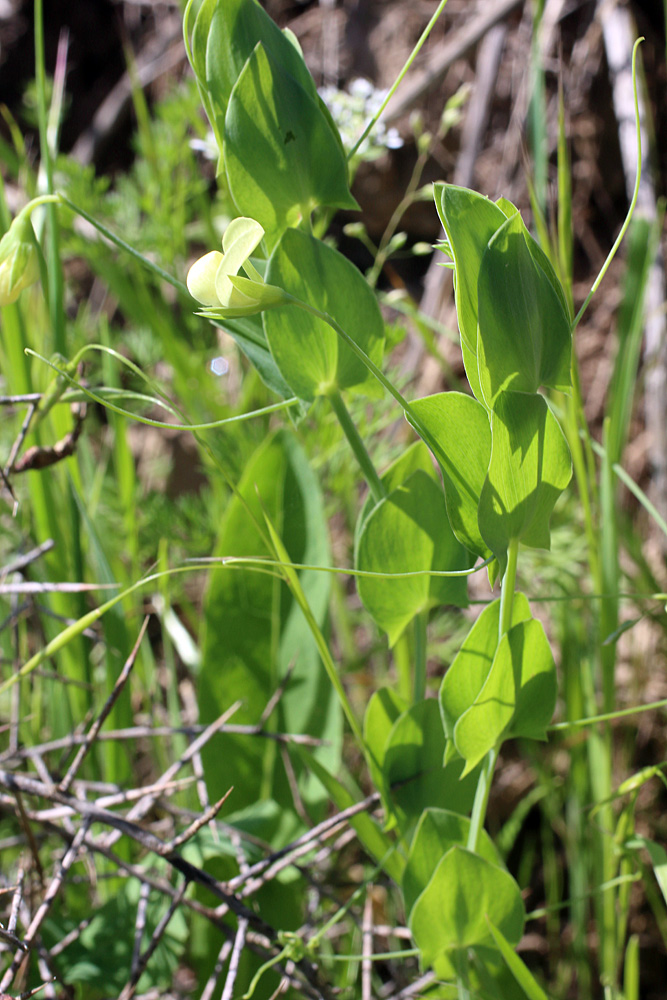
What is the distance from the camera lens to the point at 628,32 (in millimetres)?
1061

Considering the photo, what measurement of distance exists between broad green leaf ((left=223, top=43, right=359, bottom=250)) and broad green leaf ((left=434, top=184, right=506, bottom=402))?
9 centimetres

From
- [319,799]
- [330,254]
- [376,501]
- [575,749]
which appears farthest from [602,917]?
[330,254]

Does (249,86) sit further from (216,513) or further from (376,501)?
(216,513)

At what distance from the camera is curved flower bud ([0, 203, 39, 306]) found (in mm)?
367

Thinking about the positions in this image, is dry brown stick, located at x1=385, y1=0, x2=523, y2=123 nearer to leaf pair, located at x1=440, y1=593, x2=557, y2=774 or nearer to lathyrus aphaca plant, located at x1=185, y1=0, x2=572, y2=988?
lathyrus aphaca plant, located at x1=185, y1=0, x2=572, y2=988

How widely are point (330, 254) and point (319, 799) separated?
482 millimetres

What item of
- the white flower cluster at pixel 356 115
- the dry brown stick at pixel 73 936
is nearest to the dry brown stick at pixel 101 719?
the dry brown stick at pixel 73 936

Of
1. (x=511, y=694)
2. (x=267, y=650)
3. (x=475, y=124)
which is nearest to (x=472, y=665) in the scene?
(x=511, y=694)

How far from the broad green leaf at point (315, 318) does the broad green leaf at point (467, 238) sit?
0.08 meters

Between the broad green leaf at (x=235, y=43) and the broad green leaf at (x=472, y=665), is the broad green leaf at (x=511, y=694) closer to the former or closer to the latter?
the broad green leaf at (x=472, y=665)

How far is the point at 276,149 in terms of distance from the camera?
A: 341 mm

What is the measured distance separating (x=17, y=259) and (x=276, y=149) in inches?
5.9

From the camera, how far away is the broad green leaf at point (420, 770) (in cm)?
42

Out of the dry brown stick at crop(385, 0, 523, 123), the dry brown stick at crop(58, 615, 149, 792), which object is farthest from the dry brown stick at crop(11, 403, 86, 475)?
the dry brown stick at crop(385, 0, 523, 123)
